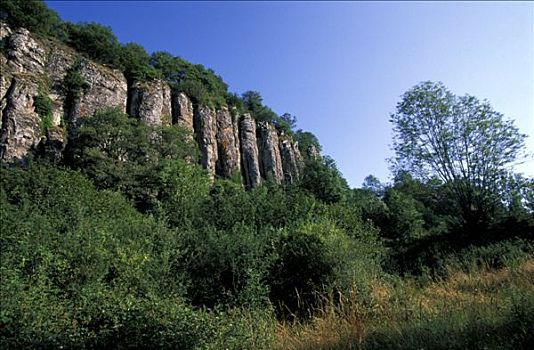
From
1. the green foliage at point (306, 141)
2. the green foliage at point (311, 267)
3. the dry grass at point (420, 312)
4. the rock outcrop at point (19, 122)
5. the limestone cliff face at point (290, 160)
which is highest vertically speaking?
the green foliage at point (306, 141)

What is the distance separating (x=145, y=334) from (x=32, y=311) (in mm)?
2829

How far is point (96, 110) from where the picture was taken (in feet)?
115

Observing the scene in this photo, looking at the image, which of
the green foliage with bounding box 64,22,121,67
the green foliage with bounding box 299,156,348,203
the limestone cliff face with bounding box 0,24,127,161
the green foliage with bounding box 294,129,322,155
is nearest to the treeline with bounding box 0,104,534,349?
the limestone cliff face with bounding box 0,24,127,161

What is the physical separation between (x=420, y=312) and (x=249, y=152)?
161 feet

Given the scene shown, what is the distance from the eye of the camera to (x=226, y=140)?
49.8 metres

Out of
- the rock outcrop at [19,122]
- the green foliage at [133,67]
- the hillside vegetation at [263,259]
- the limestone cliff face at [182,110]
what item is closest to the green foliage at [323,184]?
the hillside vegetation at [263,259]

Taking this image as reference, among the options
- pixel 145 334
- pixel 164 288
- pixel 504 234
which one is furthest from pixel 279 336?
pixel 504 234

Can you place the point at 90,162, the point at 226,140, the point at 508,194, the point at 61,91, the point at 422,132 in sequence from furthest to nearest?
the point at 226,140
the point at 61,91
the point at 90,162
the point at 422,132
the point at 508,194

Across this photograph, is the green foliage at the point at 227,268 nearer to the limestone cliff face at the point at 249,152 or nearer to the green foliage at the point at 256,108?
the limestone cliff face at the point at 249,152

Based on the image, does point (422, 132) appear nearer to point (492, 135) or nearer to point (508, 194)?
point (492, 135)

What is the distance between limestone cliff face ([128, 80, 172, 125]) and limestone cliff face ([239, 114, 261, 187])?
12.9m

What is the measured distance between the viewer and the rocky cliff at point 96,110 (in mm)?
28281

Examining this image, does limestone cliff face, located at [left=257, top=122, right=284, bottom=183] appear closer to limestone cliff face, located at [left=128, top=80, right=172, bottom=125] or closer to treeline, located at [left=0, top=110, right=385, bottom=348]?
limestone cliff face, located at [left=128, top=80, right=172, bottom=125]

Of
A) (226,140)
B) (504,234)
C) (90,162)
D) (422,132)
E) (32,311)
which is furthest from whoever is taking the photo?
(226,140)
